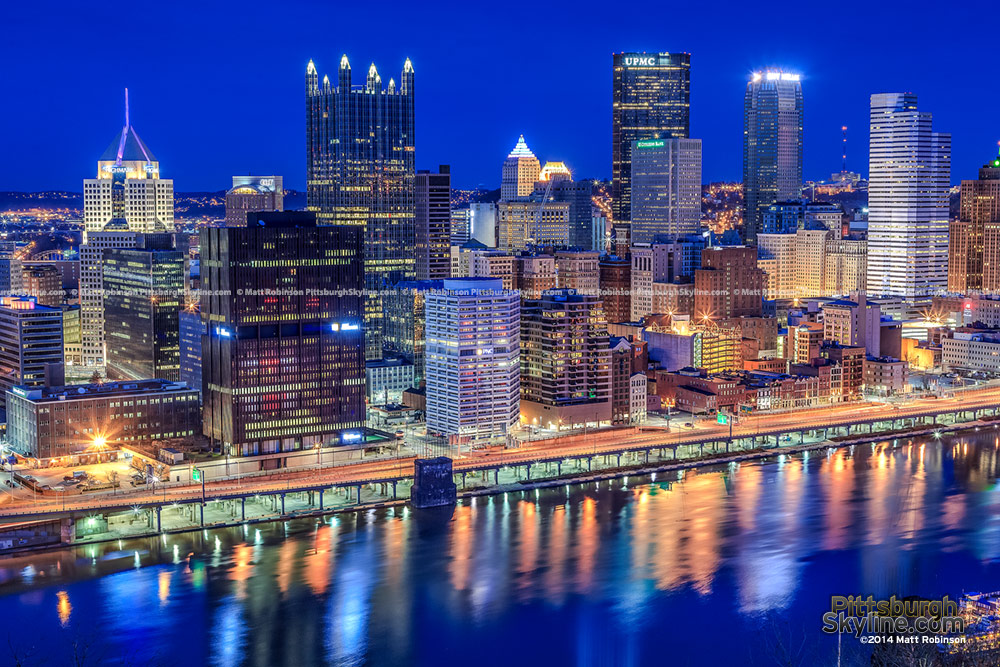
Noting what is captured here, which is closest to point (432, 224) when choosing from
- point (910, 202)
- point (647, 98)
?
point (910, 202)

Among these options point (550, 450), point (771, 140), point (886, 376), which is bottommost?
point (550, 450)

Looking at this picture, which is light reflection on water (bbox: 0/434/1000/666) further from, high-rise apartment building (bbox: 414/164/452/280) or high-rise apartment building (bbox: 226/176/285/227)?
high-rise apartment building (bbox: 226/176/285/227)

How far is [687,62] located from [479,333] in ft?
165

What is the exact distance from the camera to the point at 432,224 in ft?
193

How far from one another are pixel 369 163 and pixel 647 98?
36.1 meters

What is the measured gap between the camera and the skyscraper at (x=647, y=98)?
88812 millimetres

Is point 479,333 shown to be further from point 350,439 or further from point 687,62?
point 687,62

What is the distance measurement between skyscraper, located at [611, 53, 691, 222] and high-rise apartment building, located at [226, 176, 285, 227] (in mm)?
22284

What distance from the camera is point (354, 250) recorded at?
41.4m

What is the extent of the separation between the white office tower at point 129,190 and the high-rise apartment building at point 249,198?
5.27m

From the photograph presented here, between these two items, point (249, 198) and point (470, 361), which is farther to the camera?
point (249, 198)

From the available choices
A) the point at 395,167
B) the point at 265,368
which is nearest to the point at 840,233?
the point at 395,167

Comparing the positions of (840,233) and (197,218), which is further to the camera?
(197,218)

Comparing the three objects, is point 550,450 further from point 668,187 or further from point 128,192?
point 668,187
